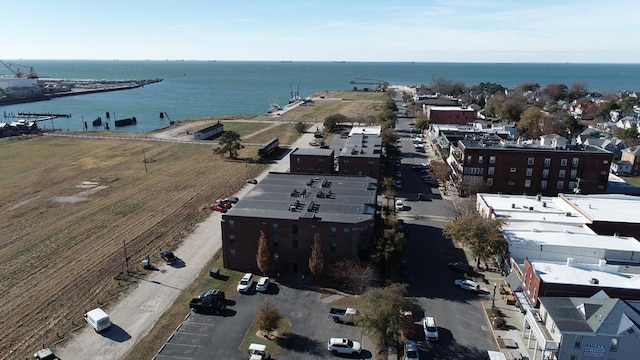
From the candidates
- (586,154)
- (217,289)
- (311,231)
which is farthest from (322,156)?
(586,154)

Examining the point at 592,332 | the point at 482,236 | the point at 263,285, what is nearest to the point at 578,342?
the point at 592,332

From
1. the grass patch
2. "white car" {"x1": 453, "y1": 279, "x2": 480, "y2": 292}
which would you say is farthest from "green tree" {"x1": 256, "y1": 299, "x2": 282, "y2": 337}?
"white car" {"x1": 453, "y1": 279, "x2": 480, "y2": 292}

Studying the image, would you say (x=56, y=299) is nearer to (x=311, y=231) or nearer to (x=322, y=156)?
(x=311, y=231)

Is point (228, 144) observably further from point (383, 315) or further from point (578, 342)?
point (578, 342)

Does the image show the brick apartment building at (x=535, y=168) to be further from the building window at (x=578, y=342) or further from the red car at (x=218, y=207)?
the building window at (x=578, y=342)

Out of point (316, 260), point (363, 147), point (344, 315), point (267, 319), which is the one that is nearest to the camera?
point (267, 319)

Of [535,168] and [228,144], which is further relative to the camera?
[228,144]
